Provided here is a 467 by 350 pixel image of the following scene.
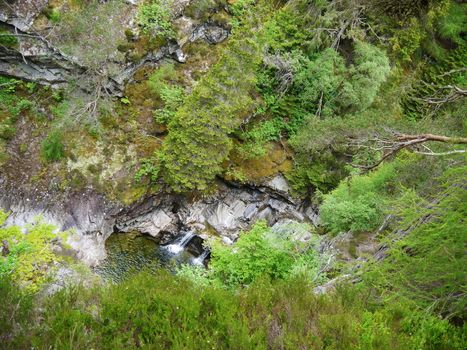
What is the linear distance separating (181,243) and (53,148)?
233 inches

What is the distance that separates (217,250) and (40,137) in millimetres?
8332

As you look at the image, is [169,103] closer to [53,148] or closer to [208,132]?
[208,132]

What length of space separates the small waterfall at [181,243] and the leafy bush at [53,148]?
534cm

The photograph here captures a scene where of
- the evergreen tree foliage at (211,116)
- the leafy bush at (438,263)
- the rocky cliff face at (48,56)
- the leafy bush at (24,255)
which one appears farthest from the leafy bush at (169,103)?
the leafy bush at (438,263)

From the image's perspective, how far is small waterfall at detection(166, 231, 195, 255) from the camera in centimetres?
1473

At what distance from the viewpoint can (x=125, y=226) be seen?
14.6m

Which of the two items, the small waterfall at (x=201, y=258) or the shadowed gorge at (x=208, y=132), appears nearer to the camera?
the shadowed gorge at (x=208, y=132)

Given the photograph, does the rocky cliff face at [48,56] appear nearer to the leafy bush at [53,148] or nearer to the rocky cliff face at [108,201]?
the rocky cliff face at [108,201]

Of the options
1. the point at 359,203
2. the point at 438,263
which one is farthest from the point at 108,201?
the point at 438,263

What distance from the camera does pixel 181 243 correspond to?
14.9 metres

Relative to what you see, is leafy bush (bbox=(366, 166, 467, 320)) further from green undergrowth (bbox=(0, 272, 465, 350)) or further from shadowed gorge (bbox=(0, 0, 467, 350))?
shadowed gorge (bbox=(0, 0, 467, 350))

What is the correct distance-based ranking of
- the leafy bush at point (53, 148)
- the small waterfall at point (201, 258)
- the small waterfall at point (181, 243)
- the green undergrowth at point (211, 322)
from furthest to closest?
the small waterfall at point (181, 243) < the small waterfall at point (201, 258) < the leafy bush at point (53, 148) < the green undergrowth at point (211, 322)

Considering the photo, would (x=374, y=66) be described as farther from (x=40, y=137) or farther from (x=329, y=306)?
(x=40, y=137)

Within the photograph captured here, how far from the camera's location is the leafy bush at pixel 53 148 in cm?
1363
